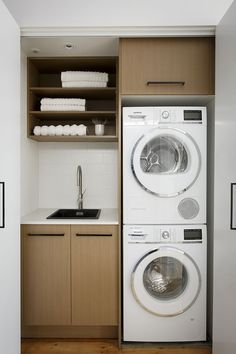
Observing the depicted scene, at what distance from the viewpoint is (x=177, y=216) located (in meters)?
2.26

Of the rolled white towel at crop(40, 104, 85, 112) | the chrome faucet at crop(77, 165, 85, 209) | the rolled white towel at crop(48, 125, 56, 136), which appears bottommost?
the chrome faucet at crop(77, 165, 85, 209)

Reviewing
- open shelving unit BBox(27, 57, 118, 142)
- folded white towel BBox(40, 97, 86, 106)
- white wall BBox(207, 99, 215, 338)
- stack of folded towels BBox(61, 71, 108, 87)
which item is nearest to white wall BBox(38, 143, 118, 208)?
open shelving unit BBox(27, 57, 118, 142)

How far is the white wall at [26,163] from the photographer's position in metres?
2.49

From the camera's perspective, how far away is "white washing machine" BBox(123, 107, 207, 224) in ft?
7.28

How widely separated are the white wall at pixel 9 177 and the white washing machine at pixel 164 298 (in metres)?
0.84

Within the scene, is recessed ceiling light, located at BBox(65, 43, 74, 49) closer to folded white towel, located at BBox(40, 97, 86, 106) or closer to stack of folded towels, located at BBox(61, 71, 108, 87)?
stack of folded towels, located at BBox(61, 71, 108, 87)

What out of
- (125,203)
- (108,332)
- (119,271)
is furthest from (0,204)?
(108,332)

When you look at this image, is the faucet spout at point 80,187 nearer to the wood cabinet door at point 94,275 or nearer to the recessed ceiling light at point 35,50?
the wood cabinet door at point 94,275

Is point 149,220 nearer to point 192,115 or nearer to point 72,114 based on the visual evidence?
point 192,115

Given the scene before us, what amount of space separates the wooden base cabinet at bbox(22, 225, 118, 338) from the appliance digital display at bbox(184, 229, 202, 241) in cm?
55

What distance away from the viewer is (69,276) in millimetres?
2311

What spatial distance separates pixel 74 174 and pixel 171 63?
1.40m

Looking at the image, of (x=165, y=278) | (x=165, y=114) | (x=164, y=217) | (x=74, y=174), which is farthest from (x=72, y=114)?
(x=165, y=278)

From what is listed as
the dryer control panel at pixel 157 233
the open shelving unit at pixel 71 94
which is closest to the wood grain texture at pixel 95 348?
the dryer control panel at pixel 157 233
